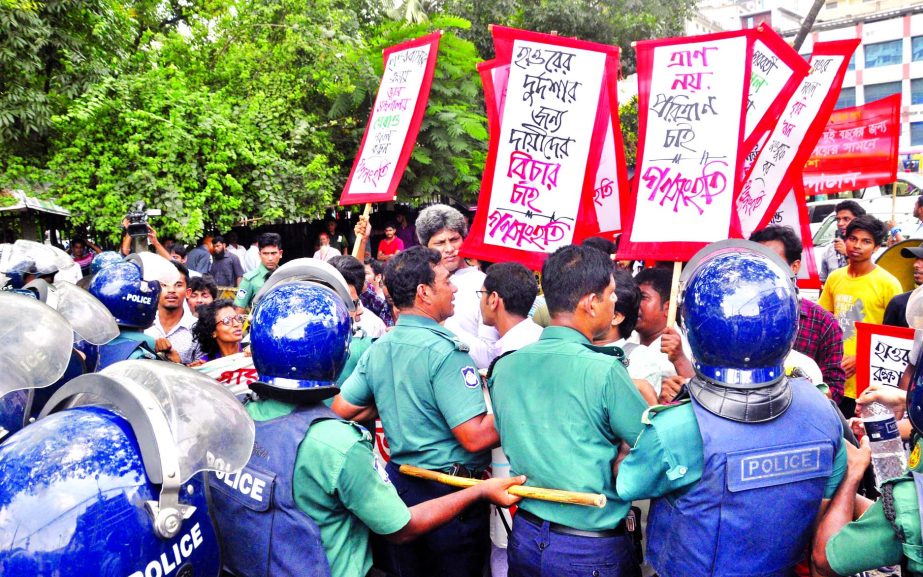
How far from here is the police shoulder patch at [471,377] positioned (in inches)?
123

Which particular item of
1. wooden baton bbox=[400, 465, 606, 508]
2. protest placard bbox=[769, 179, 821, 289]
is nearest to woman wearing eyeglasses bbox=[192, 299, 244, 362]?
wooden baton bbox=[400, 465, 606, 508]

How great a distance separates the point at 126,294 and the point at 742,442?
10.2 ft

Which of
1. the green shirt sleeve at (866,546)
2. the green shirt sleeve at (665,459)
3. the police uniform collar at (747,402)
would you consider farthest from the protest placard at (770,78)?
the green shirt sleeve at (866,546)

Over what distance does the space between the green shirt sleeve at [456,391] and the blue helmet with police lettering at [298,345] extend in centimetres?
89

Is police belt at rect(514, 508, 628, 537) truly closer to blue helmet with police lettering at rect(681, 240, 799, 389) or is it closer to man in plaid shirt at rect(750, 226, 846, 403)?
blue helmet with police lettering at rect(681, 240, 799, 389)

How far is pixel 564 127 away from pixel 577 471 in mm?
2911

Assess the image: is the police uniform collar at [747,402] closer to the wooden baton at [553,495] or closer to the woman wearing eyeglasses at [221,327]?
the wooden baton at [553,495]

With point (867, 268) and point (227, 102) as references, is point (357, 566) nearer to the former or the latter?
point (867, 268)

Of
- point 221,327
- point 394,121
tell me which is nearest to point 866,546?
point 221,327

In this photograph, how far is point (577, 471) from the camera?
103 inches

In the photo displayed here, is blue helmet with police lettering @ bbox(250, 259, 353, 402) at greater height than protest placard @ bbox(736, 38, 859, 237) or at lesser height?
lesser

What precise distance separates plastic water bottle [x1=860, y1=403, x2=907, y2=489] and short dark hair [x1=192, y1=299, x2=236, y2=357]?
13.5 feet

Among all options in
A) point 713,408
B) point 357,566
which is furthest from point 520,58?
point 357,566

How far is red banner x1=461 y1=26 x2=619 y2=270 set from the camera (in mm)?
4805
